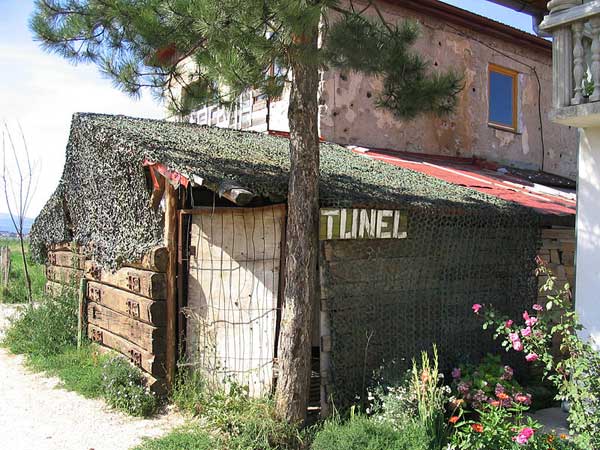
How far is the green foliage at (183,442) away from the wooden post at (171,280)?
3.54 feet

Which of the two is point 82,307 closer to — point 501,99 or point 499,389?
point 499,389

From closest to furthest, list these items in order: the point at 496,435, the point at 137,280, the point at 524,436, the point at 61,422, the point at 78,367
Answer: the point at 524,436 → the point at 496,435 → the point at 61,422 → the point at 137,280 → the point at 78,367

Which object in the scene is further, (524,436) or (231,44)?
(231,44)

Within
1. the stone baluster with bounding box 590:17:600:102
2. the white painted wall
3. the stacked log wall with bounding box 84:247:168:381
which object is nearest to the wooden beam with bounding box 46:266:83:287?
the stacked log wall with bounding box 84:247:168:381

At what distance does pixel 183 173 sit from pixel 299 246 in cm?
142

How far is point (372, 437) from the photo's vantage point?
480 centimetres

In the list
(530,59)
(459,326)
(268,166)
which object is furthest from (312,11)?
(530,59)

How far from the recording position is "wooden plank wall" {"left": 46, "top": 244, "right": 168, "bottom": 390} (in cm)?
636

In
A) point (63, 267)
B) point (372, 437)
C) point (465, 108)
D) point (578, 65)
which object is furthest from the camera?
point (465, 108)

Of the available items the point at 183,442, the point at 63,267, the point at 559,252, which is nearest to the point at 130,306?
the point at 183,442

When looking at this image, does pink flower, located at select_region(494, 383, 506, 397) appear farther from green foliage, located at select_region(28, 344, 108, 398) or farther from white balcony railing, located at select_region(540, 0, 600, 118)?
green foliage, located at select_region(28, 344, 108, 398)

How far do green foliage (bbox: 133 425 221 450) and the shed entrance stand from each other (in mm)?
666

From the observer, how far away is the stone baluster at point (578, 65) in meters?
5.23

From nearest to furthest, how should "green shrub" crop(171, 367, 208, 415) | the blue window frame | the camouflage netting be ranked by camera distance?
the camouflage netting
"green shrub" crop(171, 367, 208, 415)
the blue window frame
